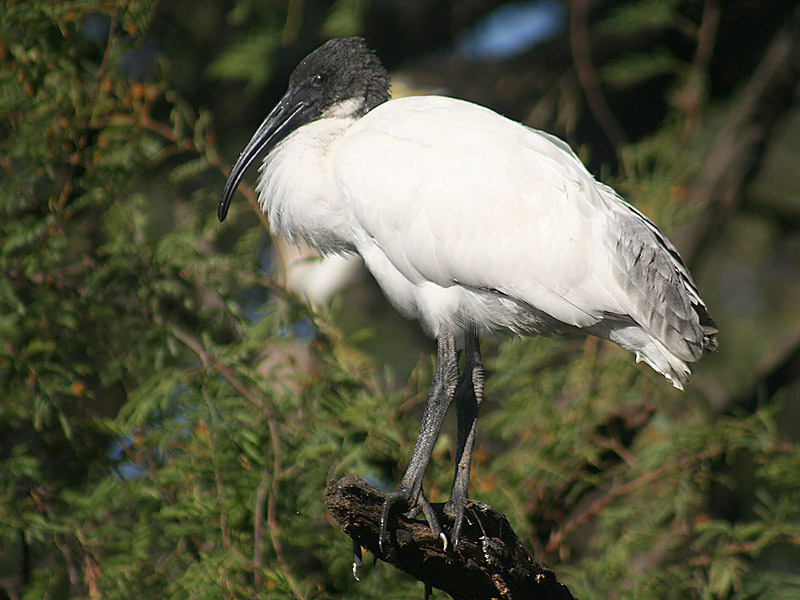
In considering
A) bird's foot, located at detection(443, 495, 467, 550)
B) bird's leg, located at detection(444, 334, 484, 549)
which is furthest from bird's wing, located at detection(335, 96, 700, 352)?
bird's foot, located at detection(443, 495, 467, 550)

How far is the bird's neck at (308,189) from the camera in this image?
267 cm

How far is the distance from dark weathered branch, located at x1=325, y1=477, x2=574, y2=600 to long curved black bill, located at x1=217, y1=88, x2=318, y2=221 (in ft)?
3.84

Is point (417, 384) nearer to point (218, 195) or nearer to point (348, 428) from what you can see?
point (348, 428)

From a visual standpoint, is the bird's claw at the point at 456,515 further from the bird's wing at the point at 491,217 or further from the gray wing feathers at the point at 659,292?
the gray wing feathers at the point at 659,292

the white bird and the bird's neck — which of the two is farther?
the bird's neck

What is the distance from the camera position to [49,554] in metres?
3.54

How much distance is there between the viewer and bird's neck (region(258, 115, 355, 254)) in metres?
2.67

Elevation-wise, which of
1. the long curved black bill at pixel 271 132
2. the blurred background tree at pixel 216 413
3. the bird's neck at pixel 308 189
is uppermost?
the long curved black bill at pixel 271 132

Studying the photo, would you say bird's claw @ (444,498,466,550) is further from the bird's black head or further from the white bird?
the bird's black head

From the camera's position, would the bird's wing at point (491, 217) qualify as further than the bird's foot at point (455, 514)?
Yes

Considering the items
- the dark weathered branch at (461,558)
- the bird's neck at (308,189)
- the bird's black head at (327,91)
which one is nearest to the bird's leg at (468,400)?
the dark weathered branch at (461,558)

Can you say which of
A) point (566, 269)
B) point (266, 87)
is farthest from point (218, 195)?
point (266, 87)

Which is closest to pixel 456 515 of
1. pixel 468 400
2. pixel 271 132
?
pixel 468 400

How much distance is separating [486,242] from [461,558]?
2.96 ft
